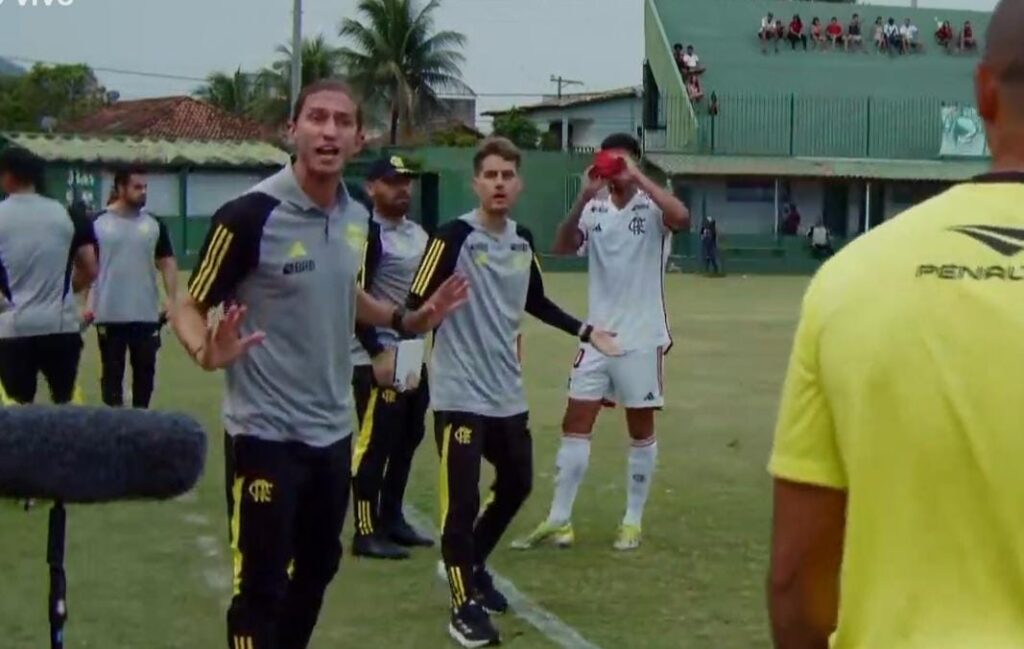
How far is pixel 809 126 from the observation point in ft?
183

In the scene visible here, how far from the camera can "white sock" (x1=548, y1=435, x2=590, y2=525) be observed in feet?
31.6

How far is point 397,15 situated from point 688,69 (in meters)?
14.7

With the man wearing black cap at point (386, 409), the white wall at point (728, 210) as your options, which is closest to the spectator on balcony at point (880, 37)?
the white wall at point (728, 210)

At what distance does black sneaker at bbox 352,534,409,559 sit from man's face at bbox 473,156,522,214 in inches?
90.8

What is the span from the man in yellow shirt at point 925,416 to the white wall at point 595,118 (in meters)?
62.6

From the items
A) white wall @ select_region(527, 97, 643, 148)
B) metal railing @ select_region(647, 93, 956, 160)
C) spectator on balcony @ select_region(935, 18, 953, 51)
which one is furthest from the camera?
white wall @ select_region(527, 97, 643, 148)

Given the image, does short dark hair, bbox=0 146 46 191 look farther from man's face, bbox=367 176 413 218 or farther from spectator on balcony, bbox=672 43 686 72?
spectator on balcony, bbox=672 43 686 72

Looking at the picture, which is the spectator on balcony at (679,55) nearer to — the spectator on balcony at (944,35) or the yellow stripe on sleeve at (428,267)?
the spectator on balcony at (944,35)

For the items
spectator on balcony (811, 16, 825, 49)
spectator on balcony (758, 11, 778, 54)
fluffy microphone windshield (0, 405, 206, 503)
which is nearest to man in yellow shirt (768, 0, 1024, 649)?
fluffy microphone windshield (0, 405, 206, 503)

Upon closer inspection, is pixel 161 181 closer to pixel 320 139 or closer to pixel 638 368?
pixel 638 368

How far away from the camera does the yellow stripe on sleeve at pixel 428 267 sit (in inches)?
303

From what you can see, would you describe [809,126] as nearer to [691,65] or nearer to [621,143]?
[691,65]

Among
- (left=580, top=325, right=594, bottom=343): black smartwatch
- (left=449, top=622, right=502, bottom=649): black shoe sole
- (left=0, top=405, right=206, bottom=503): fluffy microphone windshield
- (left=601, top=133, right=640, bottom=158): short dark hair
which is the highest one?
(left=601, top=133, right=640, bottom=158): short dark hair

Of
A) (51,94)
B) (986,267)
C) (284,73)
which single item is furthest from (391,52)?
(986,267)
